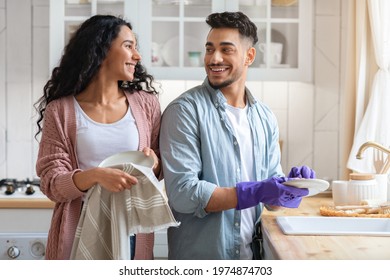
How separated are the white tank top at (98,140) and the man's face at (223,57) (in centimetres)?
26

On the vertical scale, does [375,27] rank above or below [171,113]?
above

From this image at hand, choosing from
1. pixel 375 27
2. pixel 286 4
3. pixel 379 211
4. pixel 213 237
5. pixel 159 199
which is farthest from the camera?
pixel 286 4

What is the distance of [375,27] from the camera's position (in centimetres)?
262

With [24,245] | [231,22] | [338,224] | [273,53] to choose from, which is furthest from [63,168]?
[273,53]

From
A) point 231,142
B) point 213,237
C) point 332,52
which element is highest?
point 332,52

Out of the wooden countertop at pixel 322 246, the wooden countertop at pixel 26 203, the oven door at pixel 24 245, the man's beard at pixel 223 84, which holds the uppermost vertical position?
the man's beard at pixel 223 84

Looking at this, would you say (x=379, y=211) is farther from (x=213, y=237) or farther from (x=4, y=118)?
(x=4, y=118)

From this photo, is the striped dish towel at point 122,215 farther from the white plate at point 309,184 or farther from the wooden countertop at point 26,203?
the wooden countertop at point 26,203

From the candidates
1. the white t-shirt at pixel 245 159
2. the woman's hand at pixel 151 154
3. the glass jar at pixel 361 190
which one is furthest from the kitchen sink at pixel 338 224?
the woman's hand at pixel 151 154

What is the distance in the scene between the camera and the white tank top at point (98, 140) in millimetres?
1810

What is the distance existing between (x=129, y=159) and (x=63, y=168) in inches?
6.8

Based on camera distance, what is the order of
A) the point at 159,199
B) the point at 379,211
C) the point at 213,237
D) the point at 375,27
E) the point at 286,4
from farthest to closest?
the point at 286,4, the point at 375,27, the point at 379,211, the point at 213,237, the point at 159,199

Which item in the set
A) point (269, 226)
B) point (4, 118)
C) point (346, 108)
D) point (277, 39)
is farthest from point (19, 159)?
point (269, 226)

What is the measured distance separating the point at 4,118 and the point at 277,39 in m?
1.24
